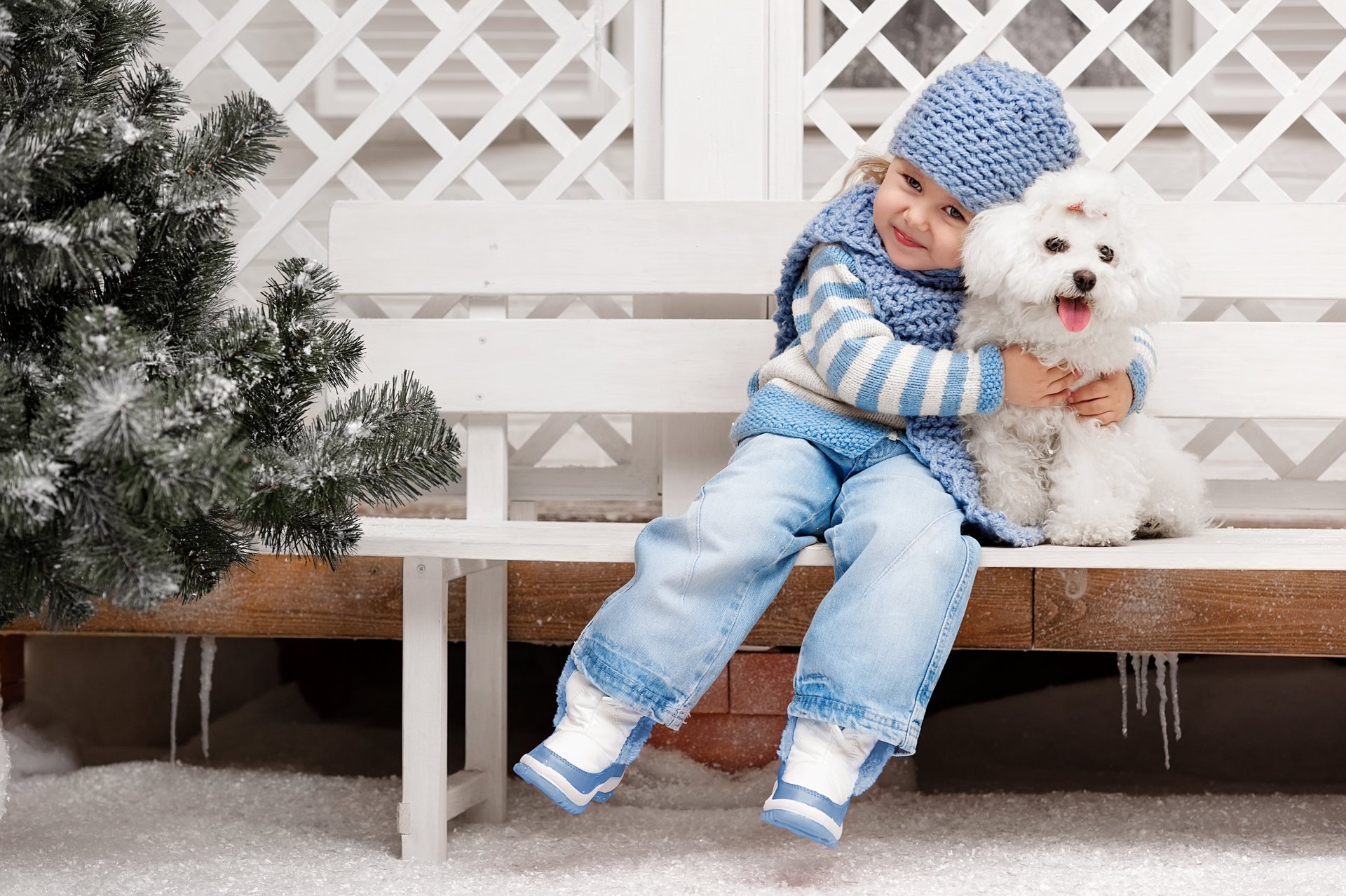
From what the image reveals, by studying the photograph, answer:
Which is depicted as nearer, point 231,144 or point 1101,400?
point 231,144

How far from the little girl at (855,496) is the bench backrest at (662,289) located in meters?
0.19

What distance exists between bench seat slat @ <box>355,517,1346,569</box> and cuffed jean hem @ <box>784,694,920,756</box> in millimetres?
188

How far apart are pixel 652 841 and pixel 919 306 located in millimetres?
705

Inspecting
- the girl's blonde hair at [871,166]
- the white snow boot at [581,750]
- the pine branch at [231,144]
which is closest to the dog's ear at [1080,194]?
the girl's blonde hair at [871,166]

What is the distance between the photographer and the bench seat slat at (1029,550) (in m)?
1.22

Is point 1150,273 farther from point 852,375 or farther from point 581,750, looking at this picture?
point 581,750

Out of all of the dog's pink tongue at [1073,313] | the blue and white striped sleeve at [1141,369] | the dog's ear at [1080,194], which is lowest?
the blue and white striped sleeve at [1141,369]

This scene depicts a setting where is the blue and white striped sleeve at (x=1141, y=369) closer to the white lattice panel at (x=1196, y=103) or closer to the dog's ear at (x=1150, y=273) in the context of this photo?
the dog's ear at (x=1150, y=273)

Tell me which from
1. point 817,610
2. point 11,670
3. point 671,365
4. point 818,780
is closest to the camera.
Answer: point 818,780

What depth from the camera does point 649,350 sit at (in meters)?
1.69

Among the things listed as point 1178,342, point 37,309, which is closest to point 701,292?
point 1178,342

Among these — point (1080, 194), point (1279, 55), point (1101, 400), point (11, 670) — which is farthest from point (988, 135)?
point (1279, 55)

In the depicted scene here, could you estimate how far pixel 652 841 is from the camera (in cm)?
142

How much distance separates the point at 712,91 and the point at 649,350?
387 millimetres
